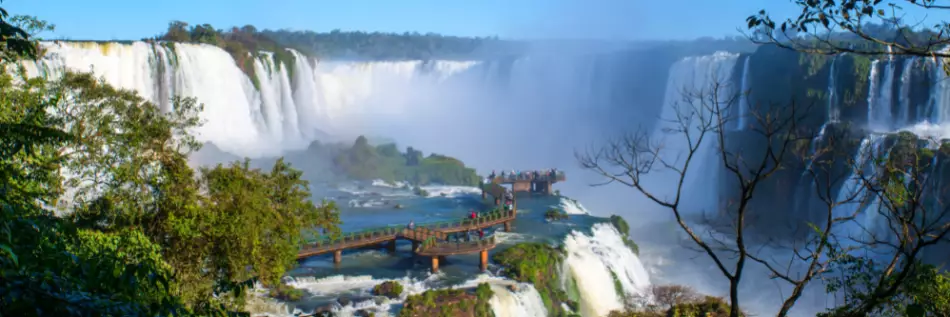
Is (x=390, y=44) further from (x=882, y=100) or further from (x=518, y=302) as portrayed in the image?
(x=518, y=302)

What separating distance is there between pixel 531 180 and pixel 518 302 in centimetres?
1355

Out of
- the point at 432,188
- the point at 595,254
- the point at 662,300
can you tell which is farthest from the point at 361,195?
the point at 662,300

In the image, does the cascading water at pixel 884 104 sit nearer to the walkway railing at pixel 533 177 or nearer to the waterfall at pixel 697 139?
the waterfall at pixel 697 139

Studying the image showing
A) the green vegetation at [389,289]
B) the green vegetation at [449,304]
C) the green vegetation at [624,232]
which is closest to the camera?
the green vegetation at [449,304]

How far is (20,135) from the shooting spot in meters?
5.89

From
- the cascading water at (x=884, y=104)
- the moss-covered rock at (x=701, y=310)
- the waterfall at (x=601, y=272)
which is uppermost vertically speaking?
the cascading water at (x=884, y=104)

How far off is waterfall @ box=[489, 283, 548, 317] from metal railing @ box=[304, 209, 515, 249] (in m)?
3.11

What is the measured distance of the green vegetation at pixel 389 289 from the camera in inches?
639

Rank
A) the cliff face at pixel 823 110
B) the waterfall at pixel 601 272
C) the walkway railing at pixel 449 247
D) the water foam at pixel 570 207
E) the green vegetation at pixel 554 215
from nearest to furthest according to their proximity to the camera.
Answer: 1. the walkway railing at pixel 449 247
2. the waterfall at pixel 601 272
3. the green vegetation at pixel 554 215
4. the cliff face at pixel 823 110
5. the water foam at pixel 570 207

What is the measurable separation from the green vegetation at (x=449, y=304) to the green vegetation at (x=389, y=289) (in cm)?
61

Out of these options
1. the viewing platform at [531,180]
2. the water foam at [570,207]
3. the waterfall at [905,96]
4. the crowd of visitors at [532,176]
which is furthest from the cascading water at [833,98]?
the crowd of visitors at [532,176]

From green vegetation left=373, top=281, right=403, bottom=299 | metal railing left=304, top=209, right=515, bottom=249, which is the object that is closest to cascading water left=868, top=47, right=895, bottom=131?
metal railing left=304, top=209, right=515, bottom=249

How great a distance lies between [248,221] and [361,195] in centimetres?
1875

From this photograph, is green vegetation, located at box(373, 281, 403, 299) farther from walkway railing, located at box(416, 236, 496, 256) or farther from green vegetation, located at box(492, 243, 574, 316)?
green vegetation, located at box(492, 243, 574, 316)
